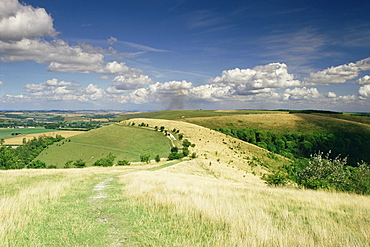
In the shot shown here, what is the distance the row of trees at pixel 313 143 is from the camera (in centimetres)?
11475

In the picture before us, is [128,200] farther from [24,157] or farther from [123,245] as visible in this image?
[24,157]

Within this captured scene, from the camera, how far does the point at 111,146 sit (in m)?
102

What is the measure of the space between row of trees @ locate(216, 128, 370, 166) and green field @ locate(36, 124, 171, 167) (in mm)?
44672

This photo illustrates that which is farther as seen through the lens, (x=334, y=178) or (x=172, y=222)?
(x=334, y=178)

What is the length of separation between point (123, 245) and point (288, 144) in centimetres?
12382

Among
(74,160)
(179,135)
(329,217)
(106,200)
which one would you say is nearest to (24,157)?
(74,160)

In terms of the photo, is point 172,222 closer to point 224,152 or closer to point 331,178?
point 331,178

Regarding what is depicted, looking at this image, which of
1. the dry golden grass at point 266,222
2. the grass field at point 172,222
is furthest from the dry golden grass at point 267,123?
the grass field at point 172,222

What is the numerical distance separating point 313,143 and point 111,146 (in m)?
99.4

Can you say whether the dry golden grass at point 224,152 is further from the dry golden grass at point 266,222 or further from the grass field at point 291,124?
the dry golden grass at point 266,222

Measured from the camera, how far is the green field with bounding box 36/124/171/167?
88.5m

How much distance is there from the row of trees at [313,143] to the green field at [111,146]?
147ft

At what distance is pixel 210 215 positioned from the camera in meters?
9.90

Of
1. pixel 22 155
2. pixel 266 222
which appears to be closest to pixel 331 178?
pixel 266 222
